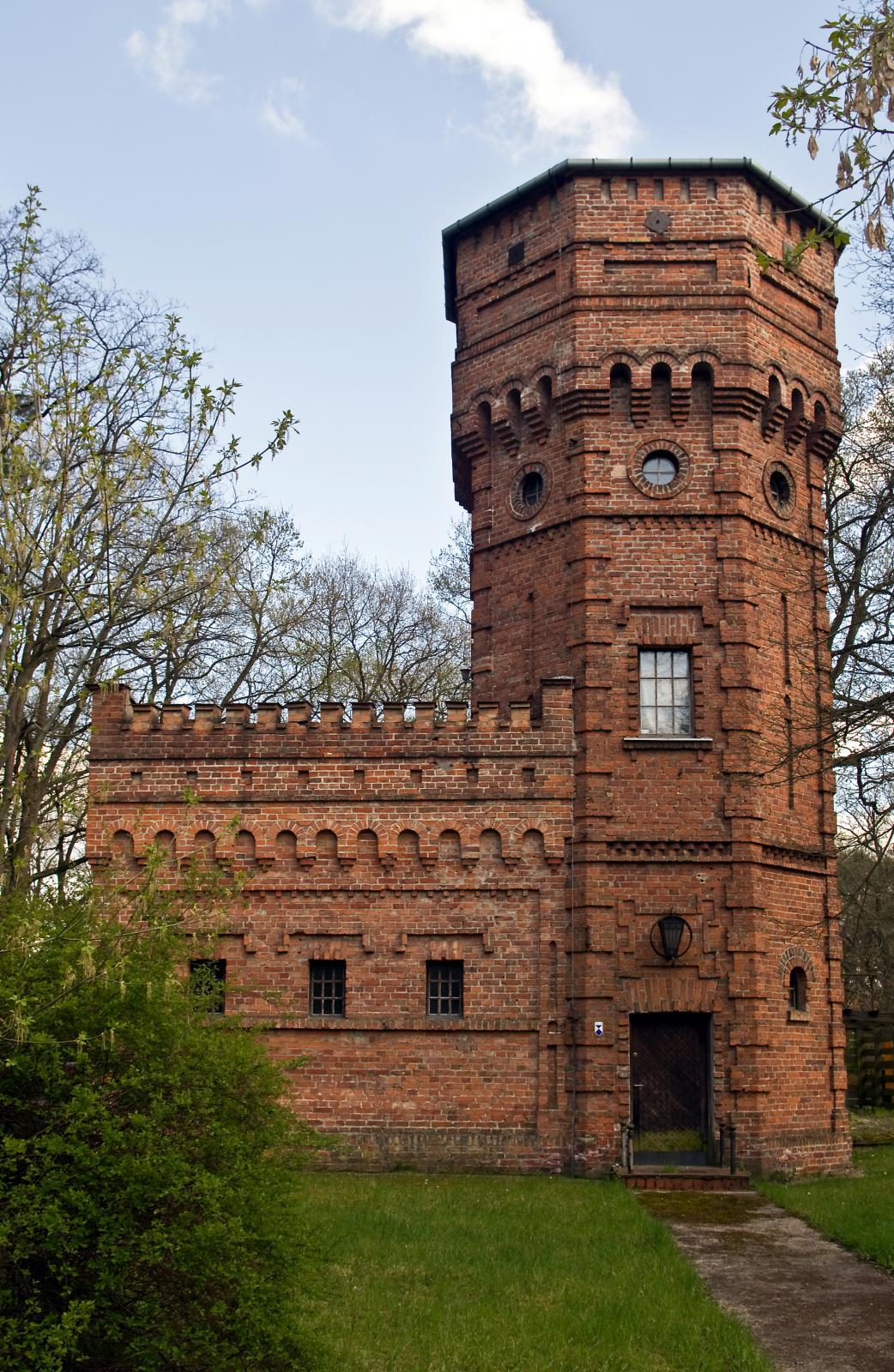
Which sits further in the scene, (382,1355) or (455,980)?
(455,980)

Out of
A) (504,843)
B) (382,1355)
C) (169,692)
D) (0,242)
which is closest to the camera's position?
(382,1355)

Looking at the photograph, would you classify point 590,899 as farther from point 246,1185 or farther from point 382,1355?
point 246,1185

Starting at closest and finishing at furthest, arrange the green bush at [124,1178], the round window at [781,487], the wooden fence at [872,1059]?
the green bush at [124,1178] < the round window at [781,487] < the wooden fence at [872,1059]

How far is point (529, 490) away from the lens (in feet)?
68.8

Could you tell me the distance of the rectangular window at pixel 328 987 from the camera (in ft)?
61.3

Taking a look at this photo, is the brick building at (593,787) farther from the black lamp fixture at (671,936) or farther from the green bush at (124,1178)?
the green bush at (124,1178)

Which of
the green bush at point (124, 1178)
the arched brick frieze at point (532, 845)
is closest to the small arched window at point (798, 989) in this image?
the arched brick frieze at point (532, 845)

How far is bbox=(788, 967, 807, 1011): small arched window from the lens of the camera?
1894cm

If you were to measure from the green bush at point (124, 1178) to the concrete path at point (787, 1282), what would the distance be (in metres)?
4.13

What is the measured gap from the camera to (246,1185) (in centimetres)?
779

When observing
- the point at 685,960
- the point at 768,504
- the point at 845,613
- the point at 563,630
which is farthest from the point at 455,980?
the point at 845,613

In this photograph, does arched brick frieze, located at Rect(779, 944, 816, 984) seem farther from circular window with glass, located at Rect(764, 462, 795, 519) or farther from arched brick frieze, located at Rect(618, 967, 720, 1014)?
circular window with glass, located at Rect(764, 462, 795, 519)

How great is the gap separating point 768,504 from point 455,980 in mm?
8405

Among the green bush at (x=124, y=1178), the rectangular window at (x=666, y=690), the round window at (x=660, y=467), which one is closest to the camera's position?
the green bush at (x=124, y=1178)
